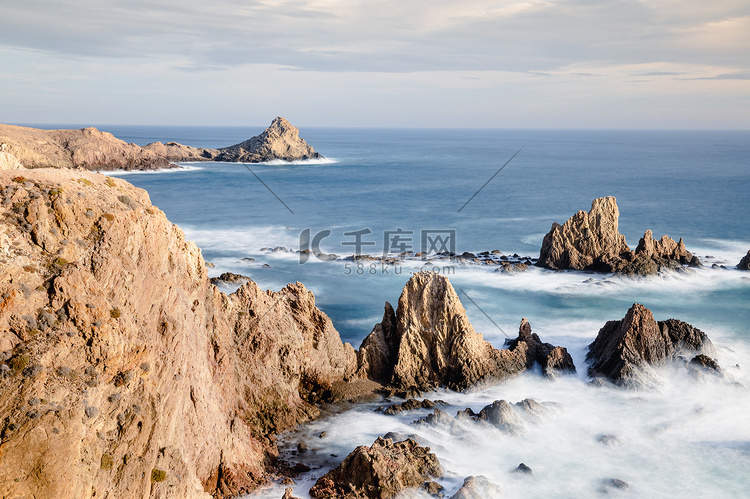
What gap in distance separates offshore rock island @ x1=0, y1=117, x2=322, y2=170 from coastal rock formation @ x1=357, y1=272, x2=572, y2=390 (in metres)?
60.7

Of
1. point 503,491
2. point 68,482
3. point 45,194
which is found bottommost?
point 503,491

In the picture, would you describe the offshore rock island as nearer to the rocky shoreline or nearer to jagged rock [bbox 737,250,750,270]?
the rocky shoreline

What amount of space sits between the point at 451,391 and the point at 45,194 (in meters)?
17.7

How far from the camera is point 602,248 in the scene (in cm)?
4950

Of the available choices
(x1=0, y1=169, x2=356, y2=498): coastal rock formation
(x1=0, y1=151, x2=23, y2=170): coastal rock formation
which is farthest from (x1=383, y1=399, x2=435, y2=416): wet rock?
(x1=0, y1=151, x2=23, y2=170): coastal rock formation

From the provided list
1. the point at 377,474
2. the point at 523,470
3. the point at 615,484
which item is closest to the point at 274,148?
the point at 523,470

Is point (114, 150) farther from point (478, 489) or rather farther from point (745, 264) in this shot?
point (478, 489)

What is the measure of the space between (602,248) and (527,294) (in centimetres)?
979

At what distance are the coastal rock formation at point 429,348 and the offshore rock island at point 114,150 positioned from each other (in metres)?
60.7

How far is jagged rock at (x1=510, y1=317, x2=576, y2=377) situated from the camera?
28.1 m

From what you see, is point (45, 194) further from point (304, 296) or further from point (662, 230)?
point (662, 230)

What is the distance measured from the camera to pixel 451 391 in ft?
84.9

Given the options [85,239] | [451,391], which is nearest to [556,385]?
[451,391]

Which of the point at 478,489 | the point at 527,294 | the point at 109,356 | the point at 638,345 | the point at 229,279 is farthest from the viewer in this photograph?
the point at 527,294
